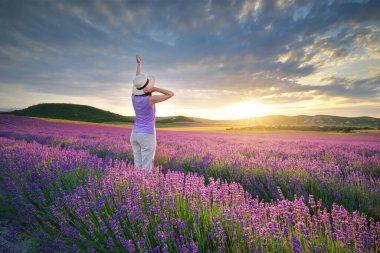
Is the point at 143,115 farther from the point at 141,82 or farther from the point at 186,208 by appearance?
the point at 186,208

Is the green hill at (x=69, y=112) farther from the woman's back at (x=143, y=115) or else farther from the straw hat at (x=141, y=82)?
the straw hat at (x=141, y=82)

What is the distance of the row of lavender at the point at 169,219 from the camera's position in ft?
4.66

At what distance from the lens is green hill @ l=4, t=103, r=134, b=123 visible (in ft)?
178

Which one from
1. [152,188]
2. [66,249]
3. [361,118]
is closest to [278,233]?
[152,188]

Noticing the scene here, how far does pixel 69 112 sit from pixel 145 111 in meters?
61.1

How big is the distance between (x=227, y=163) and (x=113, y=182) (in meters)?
2.66

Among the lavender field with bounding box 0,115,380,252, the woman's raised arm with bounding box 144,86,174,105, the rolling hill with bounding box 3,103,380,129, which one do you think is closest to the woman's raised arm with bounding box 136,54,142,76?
the woman's raised arm with bounding box 144,86,174,105

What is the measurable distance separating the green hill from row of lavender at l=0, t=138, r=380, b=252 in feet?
169

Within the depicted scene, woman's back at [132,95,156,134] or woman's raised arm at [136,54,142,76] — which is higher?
woman's raised arm at [136,54,142,76]

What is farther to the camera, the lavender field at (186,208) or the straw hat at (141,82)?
the straw hat at (141,82)

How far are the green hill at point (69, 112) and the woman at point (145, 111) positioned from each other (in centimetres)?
5029

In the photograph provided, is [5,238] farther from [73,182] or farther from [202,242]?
[202,242]

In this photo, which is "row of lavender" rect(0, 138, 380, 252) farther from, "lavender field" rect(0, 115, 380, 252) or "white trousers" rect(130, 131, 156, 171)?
"white trousers" rect(130, 131, 156, 171)

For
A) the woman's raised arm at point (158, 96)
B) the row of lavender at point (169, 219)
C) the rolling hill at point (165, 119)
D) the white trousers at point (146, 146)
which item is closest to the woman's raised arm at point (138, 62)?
the woman's raised arm at point (158, 96)
